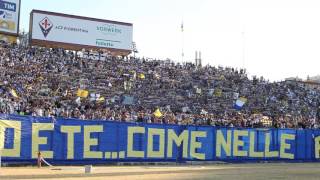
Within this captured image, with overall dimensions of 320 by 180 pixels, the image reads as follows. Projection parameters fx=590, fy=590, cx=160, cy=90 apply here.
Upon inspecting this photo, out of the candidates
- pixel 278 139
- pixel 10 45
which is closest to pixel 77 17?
pixel 10 45

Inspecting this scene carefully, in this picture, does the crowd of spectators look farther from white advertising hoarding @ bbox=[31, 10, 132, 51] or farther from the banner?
the banner

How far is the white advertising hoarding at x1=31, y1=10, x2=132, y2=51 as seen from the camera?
54.9 metres

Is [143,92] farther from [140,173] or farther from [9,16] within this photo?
[140,173]

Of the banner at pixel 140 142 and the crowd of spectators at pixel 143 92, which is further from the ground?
the crowd of spectators at pixel 143 92

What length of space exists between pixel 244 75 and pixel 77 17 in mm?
17649

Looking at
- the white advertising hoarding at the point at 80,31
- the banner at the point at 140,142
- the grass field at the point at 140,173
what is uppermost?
the white advertising hoarding at the point at 80,31

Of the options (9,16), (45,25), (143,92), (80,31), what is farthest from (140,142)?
(80,31)

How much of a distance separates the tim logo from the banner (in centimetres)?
2640

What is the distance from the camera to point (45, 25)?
181 feet

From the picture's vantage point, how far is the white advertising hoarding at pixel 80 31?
2163 inches

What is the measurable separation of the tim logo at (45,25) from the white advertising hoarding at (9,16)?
2814 millimetres

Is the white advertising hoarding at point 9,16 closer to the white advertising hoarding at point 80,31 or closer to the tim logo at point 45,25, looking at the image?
the white advertising hoarding at point 80,31

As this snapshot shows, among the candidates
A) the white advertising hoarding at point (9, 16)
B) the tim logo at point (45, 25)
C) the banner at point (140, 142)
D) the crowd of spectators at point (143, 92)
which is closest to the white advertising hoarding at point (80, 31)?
the tim logo at point (45, 25)

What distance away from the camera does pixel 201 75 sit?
183 feet
